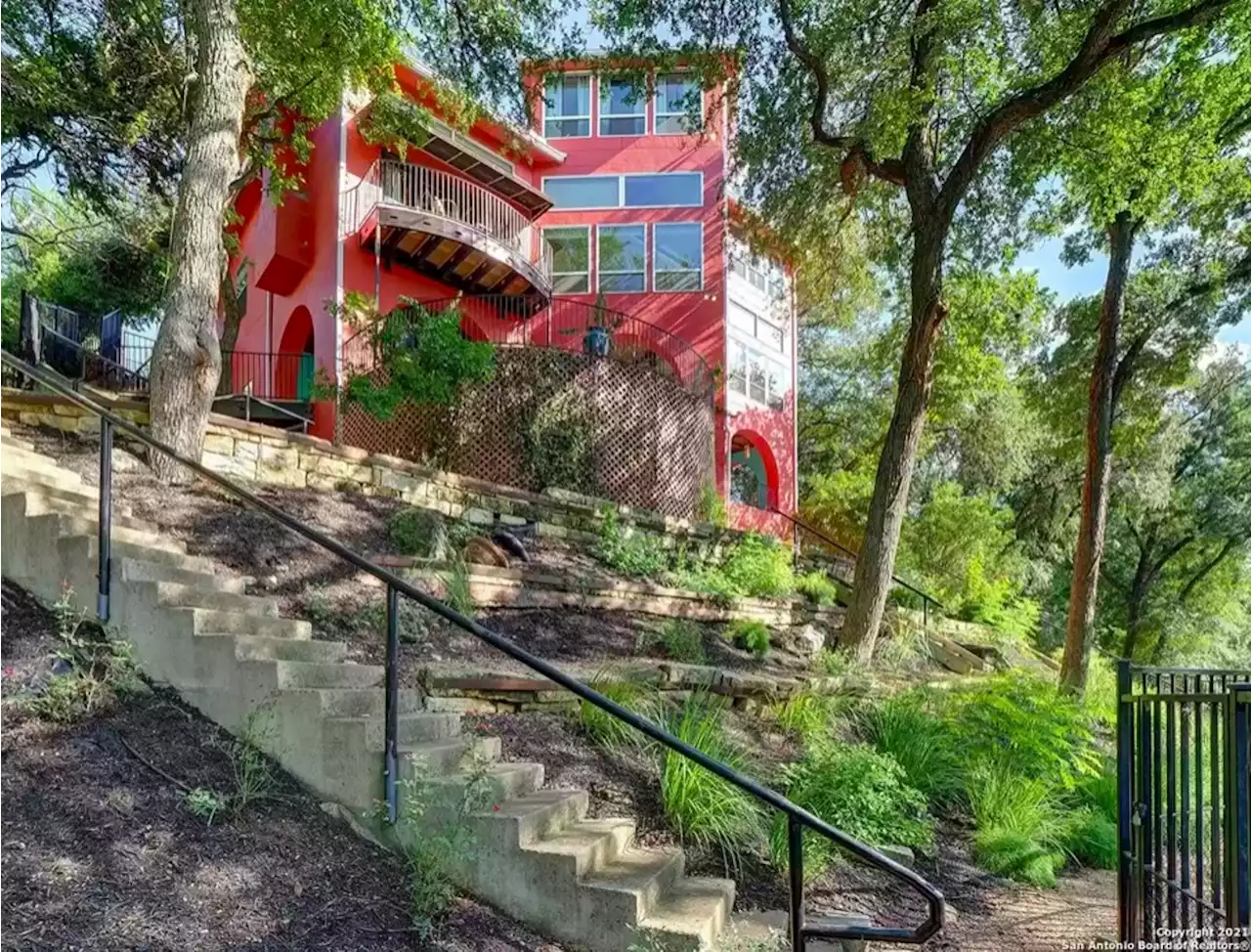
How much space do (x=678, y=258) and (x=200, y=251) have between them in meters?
10.7

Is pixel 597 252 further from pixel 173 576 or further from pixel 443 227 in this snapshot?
pixel 173 576

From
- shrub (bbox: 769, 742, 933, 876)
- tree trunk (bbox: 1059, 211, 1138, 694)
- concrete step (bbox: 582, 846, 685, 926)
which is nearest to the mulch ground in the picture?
concrete step (bbox: 582, 846, 685, 926)

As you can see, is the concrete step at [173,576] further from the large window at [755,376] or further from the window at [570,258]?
the large window at [755,376]

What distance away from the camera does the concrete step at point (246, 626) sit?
3641 mm

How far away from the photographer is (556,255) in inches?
628

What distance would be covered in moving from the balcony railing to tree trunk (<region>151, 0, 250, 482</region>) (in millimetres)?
5714

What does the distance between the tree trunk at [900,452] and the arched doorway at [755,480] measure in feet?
28.5

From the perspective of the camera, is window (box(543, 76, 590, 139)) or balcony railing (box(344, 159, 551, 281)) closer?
balcony railing (box(344, 159, 551, 281))

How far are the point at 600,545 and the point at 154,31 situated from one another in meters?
8.44

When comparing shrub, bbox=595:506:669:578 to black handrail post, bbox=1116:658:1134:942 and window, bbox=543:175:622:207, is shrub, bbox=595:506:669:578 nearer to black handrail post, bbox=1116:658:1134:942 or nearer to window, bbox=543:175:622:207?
black handrail post, bbox=1116:658:1134:942

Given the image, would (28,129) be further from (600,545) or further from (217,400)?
(600,545)

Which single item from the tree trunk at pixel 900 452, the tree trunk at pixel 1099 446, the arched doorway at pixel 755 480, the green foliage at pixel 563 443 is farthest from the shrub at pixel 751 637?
the arched doorway at pixel 755 480

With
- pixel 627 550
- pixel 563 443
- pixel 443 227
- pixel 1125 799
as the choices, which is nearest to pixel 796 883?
pixel 1125 799

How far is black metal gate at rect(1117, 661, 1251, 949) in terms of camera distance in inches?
100
